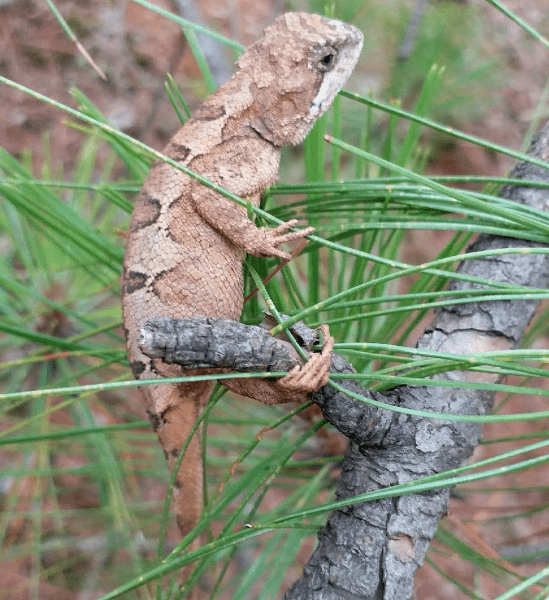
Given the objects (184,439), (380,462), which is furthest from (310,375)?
(184,439)

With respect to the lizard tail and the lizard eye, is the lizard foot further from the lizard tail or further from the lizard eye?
the lizard eye

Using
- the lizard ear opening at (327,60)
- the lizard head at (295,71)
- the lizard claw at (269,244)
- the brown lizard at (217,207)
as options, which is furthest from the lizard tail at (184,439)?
the lizard ear opening at (327,60)

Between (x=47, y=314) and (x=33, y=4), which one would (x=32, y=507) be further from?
(x=33, y=4)

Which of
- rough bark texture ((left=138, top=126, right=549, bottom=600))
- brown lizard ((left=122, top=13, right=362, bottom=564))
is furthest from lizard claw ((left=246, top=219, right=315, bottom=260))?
rough bark texture ((left=138, top=126, right=549, bottom=600))

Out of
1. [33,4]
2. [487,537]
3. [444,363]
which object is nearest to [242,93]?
[444,363]

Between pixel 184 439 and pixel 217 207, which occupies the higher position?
pixel 217 207

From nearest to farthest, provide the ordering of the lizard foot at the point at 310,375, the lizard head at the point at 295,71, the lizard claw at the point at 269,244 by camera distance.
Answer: the lizard foot at the point at 310,375 < the lizard claw at the point at 269,244 < the lizard head at the point at 295,71

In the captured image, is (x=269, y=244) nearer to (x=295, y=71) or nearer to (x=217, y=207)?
(x=217, y=207)

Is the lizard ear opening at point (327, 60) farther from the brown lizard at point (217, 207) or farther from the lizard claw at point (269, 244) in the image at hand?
the lizard claw at point (269, 244)
